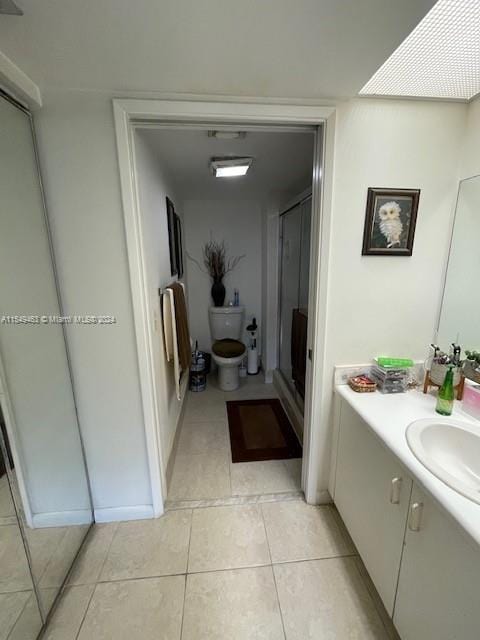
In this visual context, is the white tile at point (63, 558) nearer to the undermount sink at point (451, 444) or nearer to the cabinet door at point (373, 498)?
the cabinet door at point (373, 498)

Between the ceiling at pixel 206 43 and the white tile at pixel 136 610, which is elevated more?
the ceiling at pixel 206 43

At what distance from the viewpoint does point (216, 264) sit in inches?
133

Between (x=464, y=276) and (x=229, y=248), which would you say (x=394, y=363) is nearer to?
(x=464, y=276)

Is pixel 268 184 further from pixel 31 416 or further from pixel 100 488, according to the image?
pixel 100 488

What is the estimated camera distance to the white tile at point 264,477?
180 cm

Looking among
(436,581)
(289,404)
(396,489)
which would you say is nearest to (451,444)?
(396,489)

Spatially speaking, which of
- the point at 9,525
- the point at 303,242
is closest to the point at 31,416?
the point at 9,525

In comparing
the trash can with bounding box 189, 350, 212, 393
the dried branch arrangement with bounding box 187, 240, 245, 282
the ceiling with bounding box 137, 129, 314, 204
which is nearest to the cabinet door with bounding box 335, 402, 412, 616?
the ceiling with bounding box 137, 129, 314, 204

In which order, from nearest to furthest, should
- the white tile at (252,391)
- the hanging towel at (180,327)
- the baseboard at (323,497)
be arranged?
the baseboard at (323,497)
the hanging towel at (180,327)
the white tile at (252,391)

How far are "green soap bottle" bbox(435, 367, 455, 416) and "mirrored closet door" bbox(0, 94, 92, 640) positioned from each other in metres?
1.77

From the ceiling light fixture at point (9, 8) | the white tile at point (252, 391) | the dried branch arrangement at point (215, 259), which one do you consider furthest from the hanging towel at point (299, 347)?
the ceiling light fixture at point (9, 8)

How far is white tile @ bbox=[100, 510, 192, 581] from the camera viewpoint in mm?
1338

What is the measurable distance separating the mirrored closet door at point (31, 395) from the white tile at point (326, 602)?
3.41 ft

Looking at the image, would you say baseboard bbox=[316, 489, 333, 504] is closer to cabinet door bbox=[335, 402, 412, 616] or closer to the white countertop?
cabinet door bbox=[335, 402, 412, 616]
